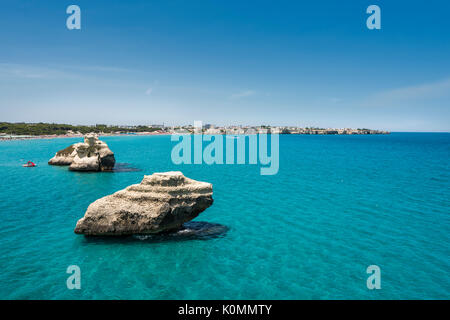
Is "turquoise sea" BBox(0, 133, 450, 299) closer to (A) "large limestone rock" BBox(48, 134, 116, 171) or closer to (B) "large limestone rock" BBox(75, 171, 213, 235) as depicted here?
(B) "large limestone rock" BBox(75, 171, 213, 235)

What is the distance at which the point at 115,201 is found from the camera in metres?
18.7

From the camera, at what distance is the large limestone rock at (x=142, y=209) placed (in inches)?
728

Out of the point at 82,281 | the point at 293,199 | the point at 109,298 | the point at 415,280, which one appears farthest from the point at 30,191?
the point at 415,280

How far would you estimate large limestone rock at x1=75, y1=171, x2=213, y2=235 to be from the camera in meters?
18.5

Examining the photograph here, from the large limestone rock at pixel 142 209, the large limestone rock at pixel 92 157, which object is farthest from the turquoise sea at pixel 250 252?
the large limestone rock at pixel 92 157

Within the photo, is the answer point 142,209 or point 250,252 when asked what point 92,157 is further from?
point 250,252

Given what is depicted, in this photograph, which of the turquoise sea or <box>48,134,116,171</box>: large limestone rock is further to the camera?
<box>48,134,116,171</box>: large limestone rock

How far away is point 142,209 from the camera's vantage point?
Answer: 60.6ft

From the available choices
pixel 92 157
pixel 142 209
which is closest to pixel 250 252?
pixel 142 209

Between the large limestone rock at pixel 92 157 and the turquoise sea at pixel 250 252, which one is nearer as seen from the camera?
the turquoise sea at pixel 250 252

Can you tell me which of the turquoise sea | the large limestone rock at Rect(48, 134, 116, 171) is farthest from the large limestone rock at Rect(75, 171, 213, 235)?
the large limestone rock at Rect(48, 134, 116, 171)

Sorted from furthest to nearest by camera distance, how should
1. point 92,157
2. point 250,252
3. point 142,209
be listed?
point 92,157 → point 142,209 → point 250,252

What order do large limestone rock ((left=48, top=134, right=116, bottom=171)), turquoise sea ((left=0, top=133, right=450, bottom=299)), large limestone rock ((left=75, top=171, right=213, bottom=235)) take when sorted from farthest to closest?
large limestone rock ((left=48, top=134, right=116, bottom=171)), large limestone rock ((left=75, top=171, right=213, bottom=235)), turquoise sea ((left=0, top=133, right=450, bottom=299))

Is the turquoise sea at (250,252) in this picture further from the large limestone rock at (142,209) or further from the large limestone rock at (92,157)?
the large limestone rock at (92,157)
